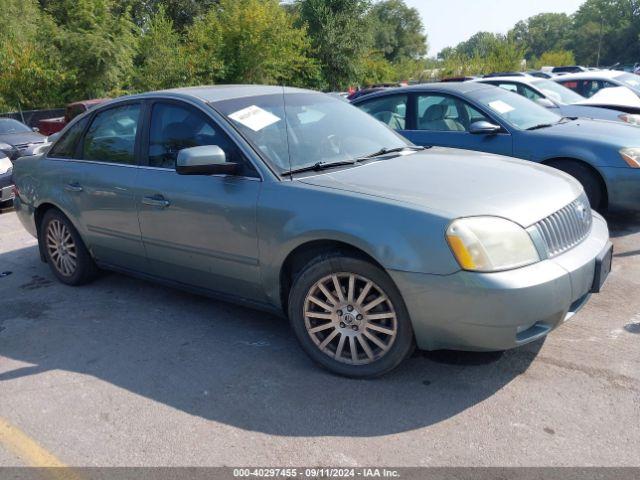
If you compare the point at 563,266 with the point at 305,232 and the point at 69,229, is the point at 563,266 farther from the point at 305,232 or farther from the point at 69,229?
the point at 69,229

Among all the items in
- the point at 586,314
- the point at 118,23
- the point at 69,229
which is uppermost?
the point at 118,23

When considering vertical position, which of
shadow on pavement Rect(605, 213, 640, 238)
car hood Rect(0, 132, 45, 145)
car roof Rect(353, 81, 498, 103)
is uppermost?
car roof Rect(353, 81, 498, 103)

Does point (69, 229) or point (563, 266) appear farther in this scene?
point (69, 229)

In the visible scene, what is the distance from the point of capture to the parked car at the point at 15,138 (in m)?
11.7

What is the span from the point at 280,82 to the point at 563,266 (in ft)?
93.5

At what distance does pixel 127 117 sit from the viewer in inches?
184

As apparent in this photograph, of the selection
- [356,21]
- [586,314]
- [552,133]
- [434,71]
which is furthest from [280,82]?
[586,314]

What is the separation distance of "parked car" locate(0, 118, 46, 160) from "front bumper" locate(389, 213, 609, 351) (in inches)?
419

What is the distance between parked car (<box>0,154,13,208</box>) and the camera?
9164mm

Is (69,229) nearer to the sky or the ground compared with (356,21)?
nearer to the ground

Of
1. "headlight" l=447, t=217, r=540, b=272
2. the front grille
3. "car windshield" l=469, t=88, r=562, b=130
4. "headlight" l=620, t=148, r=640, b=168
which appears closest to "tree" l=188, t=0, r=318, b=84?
"car windshield" l=469, t=88, r=562, b=130

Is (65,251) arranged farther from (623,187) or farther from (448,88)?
(623,187)

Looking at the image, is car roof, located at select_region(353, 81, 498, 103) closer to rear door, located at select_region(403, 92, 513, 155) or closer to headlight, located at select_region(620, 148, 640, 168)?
rear door, located at select_region(403, 92, 513, 155)

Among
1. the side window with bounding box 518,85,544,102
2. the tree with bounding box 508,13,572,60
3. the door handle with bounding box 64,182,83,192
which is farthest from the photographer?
the tree with bounding box 508,13,572,60
